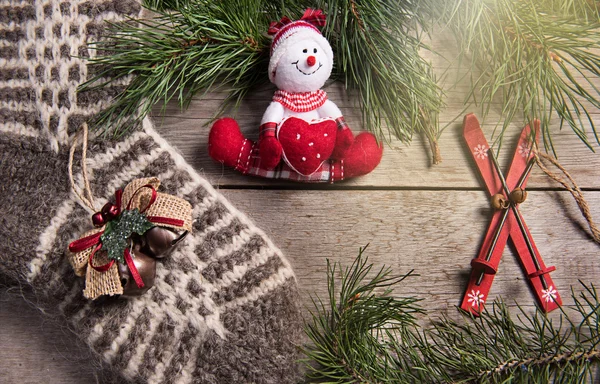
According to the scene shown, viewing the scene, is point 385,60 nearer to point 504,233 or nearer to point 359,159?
point 359,159

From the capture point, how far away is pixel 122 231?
718 millimetres

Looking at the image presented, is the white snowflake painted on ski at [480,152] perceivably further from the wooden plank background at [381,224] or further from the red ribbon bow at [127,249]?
the red ribbon bow at [127,249]

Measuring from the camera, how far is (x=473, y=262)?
A: 2.84 feet

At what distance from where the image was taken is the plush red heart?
78 centimetres

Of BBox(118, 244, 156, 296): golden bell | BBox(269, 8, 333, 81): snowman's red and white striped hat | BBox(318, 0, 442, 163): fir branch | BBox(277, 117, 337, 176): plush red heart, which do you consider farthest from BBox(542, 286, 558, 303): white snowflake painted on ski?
BBox(118, 244, 156, 296): golden bell

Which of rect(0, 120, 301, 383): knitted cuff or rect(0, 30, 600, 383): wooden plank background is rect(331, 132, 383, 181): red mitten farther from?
rect(0, 120, 301, 383): knitted cuff

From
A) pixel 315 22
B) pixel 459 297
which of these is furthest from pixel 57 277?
pixel 459 297

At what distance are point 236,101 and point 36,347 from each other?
62cm

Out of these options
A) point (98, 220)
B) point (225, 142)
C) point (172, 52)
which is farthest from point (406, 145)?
point (98, 220)

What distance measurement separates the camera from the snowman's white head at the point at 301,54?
0.77 metres

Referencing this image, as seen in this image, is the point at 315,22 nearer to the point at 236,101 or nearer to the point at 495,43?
the point at 236,101

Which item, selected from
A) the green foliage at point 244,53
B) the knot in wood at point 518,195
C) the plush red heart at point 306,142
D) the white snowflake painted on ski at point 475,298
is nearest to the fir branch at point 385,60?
the green foliage at point 244,53

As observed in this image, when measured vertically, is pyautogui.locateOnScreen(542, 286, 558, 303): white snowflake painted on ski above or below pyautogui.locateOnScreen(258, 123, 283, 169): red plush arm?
above

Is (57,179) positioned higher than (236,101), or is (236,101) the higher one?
A: (236,101)
